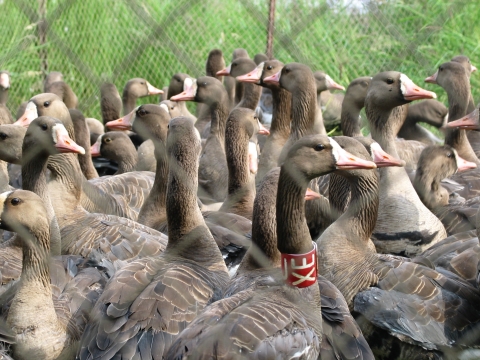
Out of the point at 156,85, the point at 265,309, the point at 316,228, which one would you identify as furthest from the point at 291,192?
the point at 156,85

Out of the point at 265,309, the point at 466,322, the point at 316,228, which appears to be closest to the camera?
the point at 265,309

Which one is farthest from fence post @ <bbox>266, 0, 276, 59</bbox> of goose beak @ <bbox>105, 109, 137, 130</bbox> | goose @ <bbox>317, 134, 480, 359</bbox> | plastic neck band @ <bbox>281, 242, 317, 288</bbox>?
plastic neck band @ <bbox>281, 242, 317, 288</bbox>

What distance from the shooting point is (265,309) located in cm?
327

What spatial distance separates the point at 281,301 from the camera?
→ 341cm

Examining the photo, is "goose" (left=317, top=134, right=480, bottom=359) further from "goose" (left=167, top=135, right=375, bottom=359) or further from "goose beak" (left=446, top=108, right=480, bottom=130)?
"goose beak" (left=446, top=108, right=480, bottom=130)

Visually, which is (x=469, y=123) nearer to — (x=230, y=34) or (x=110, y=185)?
(x=110, y=185)

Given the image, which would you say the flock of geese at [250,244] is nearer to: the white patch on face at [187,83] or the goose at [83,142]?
the goose at [83,142]

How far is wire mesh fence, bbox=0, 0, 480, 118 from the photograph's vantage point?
7.57 meters

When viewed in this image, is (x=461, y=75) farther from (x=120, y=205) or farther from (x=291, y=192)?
(x=291, y=192)

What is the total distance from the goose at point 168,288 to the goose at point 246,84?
375cm

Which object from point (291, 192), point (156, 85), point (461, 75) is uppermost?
point (291, 192)

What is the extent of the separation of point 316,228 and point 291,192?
256cm

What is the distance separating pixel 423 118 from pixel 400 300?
5.02 metres

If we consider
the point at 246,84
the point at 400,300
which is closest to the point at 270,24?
the point at 246,84
